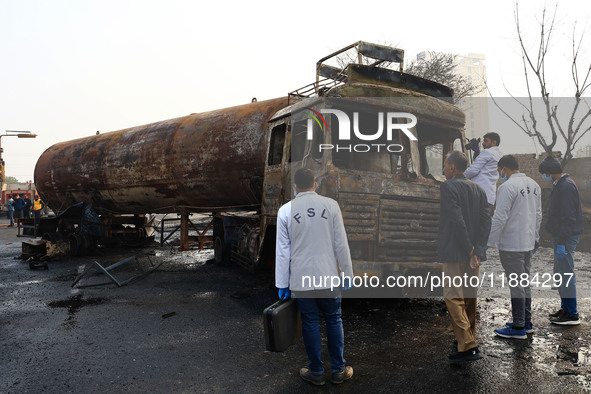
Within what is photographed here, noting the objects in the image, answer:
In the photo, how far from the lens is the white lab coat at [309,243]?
10.8 feet

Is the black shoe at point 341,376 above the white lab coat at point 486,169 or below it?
below

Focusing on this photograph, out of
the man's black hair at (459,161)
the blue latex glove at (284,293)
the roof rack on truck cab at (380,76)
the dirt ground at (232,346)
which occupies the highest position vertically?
the roof rack on truck cab at (380,76)

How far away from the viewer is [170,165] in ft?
28.6

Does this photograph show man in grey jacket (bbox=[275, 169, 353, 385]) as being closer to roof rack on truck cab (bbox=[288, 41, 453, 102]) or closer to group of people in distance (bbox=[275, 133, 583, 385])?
group of people in distance (bbox=[275, 133, 583, 385])

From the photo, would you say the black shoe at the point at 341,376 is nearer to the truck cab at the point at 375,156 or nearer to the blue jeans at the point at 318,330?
the blue jeans at the point at 318,330

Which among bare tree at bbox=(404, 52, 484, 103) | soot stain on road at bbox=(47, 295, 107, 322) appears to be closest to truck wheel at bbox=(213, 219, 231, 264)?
soot stain on road at bbox=(47, 295, 107, 322)

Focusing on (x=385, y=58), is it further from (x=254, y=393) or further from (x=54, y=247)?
(x=54, y=247)

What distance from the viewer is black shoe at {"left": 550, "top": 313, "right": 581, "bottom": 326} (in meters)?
4.61

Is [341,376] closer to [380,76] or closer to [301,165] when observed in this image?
[301,165]

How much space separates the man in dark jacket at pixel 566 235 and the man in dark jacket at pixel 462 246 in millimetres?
1587

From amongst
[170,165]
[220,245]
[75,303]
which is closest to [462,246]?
[75,303]

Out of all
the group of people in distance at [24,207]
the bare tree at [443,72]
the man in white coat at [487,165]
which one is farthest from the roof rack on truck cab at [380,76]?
the group of people in distance at [24,207]

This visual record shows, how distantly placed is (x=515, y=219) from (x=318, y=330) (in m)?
2.51

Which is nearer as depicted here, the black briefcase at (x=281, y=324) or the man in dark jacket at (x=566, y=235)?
the black briefcase at (x=281, y=324)
